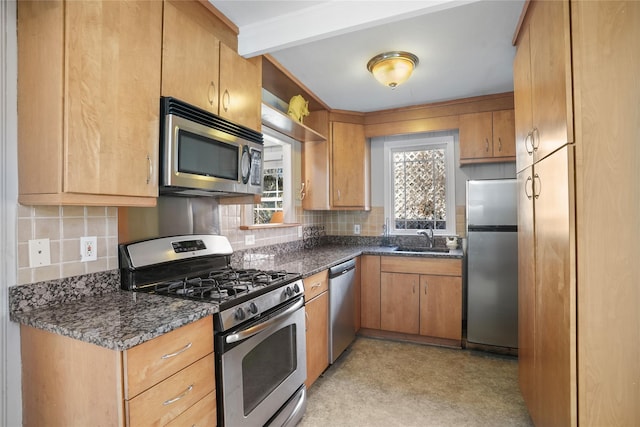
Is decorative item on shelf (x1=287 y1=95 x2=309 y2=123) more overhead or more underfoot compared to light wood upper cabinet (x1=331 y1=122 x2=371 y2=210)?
more overhead

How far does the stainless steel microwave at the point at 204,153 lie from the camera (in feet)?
4.92

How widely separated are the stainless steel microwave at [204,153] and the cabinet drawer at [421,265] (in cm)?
172

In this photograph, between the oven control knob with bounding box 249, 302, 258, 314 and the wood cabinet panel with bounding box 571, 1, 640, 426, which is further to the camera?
the oven control knob with bounding box 249, 302, 258, 314

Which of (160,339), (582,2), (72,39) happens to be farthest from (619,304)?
(72,39)

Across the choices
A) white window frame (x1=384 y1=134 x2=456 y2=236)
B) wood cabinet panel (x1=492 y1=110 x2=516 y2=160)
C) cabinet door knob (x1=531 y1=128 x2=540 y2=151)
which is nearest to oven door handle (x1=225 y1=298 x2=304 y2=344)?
cabinet door knob (x1=531 y1=128 x2=540 y2=151)

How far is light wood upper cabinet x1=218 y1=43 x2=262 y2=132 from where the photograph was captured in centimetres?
185

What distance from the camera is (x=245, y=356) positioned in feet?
4.97

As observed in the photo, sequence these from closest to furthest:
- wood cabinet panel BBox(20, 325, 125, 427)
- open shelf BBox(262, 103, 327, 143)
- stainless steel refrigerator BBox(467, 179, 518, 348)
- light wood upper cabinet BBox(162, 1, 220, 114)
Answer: wood cabinet panel BBox(20, 325, 125, 427), light wood upper cabinet BBox(162, 1, 220, 114), open shelf BBox(262, 103, 327, 143), stainless steel refrigerator BBox(467, 179, 518, 348)

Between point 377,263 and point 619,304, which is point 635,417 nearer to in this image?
point 619,304

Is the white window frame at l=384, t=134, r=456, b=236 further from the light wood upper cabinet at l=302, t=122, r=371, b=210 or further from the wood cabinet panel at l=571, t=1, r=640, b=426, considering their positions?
the wood cabinet panel at l=571, t=1, r=640, b=426

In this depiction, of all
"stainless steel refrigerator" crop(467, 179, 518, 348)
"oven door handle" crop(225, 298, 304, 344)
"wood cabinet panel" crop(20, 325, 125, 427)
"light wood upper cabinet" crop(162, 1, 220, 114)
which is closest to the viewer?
"wood cabinet panel" crop(20, 325, 125, 427)

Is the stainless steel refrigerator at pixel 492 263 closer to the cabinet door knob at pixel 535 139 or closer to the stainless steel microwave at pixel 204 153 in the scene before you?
the cabinet door knob at pixel 535 139

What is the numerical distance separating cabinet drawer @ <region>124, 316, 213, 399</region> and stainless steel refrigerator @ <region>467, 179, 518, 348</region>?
2.53 m

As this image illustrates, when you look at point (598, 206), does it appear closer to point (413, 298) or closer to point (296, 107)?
point (413, 298)
